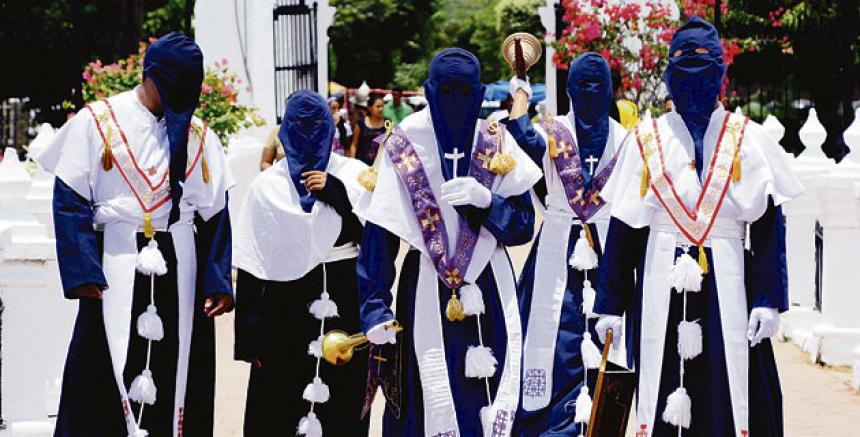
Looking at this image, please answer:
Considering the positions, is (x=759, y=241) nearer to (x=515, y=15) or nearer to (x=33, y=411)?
(x=33, y=411)

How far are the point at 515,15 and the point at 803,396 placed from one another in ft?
146

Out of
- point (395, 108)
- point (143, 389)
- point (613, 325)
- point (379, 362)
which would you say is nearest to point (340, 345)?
point (379, 362)

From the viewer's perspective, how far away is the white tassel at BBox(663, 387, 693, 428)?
6480 millimetres

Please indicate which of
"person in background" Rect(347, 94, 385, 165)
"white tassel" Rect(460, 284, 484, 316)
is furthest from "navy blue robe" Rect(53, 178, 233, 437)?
"person in background" Rect(347, 94, 385, 165)

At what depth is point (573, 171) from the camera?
8445mm

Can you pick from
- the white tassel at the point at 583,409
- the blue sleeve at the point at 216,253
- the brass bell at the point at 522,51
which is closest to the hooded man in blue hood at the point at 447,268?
the blue sleeve at the point at 216,253

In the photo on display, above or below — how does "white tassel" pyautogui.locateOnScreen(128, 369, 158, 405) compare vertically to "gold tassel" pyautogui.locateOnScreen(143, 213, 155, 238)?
below

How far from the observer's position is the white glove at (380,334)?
270 inches

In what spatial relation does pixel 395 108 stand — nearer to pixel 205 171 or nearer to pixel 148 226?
pixel 205 171

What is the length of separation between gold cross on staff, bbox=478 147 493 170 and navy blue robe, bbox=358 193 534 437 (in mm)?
146

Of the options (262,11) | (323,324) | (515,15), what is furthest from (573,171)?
(515,15)

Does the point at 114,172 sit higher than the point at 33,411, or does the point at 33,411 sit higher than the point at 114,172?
the point at 114,172

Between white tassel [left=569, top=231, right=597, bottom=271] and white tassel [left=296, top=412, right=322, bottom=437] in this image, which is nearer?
white tassel [left=296, top=412, right=322, bottom=437]

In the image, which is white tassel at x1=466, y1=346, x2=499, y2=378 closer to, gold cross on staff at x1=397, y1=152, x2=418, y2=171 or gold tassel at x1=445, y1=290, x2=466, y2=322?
gold tassel at x1=445, y1=290, x2=466, y2=322
